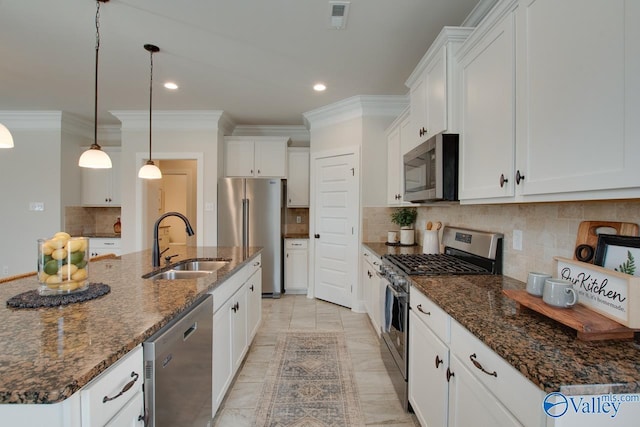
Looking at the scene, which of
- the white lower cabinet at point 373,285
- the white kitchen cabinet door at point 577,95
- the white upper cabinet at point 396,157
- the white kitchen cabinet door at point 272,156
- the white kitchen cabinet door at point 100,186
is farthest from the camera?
the white kitchen cabinet door at point 100,186

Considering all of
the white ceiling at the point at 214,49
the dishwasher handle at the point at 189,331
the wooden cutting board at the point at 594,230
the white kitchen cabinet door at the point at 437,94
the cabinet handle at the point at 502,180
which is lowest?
the dishwasher handle at the point at 189,331

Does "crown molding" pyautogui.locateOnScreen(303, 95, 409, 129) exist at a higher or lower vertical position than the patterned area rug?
higher

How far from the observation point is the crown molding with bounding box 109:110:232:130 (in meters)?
4.23

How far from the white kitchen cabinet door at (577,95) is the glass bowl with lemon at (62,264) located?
6.02ft

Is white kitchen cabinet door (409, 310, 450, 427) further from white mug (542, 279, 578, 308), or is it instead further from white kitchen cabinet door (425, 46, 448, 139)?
white kitchen cabinet door (425, 46, 448, 139)

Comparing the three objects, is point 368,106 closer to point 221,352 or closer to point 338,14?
point 338,14

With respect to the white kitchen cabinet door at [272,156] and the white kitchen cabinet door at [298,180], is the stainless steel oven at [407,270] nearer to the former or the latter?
the white kitchen cabinet door at [298,180]

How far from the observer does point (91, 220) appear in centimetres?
511

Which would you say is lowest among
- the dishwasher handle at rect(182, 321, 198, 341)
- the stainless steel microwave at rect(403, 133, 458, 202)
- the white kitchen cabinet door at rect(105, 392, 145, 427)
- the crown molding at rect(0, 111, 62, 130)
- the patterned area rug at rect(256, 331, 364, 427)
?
the patterned area rug at rect(256, 331, 364, 427)

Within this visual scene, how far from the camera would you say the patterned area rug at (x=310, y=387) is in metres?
1.86

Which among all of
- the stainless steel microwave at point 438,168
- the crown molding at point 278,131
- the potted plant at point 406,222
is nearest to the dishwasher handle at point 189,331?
the stainless steel microwave at point 438,168

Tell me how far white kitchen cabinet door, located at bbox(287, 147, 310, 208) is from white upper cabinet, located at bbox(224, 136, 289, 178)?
16cm

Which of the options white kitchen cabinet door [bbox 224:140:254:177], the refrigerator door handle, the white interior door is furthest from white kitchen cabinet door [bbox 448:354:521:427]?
white kitchen cabinet door [bbox 224:140:254:177]

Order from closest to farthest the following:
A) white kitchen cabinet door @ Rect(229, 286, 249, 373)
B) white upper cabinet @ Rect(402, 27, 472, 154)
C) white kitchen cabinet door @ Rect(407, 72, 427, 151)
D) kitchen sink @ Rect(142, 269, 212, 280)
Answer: white upper cabinet @ Rect(402, 27, 472, 154), kitchen sink @ Rect(142, 269, 212, 280), white kitchen cabinet door @ Rect(229, 286, 249, 373), white kitchen cabinet door @ Rect(407, 72, 427, 151)
